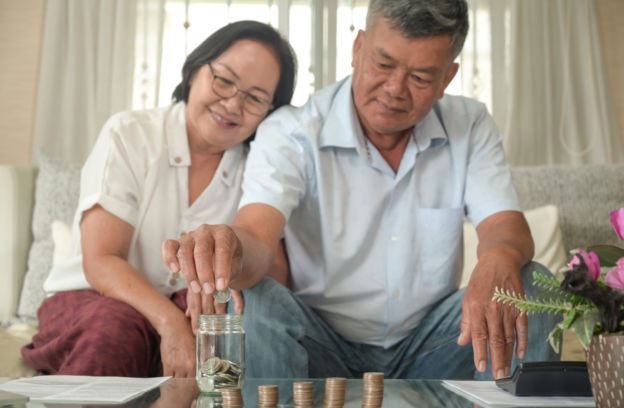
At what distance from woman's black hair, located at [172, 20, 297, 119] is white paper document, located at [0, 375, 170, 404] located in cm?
89

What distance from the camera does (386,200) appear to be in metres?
1.86

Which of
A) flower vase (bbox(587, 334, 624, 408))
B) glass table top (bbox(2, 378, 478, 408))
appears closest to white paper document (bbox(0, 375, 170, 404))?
glass table top (bbox(2, 378, 478, 408))

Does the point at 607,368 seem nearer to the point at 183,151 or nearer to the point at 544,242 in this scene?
the point at 183,151

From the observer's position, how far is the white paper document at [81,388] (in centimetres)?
111

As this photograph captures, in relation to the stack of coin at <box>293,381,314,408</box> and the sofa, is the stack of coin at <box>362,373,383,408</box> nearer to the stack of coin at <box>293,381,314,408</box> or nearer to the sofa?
the stack of coin at <box>293,381,314,408</box>

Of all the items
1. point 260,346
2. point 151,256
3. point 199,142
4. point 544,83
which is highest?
point 544,83

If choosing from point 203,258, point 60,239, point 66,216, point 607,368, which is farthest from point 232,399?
point 66,216

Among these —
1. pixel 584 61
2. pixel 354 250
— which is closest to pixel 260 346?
pixel 354 250

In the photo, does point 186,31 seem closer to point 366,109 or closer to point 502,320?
point 366,109

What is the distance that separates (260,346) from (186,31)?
189 centimetres

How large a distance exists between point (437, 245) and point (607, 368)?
0.92 meters

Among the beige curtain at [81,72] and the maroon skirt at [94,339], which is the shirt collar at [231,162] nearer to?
the maroon skirt at [94,339]

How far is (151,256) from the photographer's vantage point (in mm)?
1919

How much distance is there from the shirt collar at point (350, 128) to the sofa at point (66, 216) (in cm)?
65
